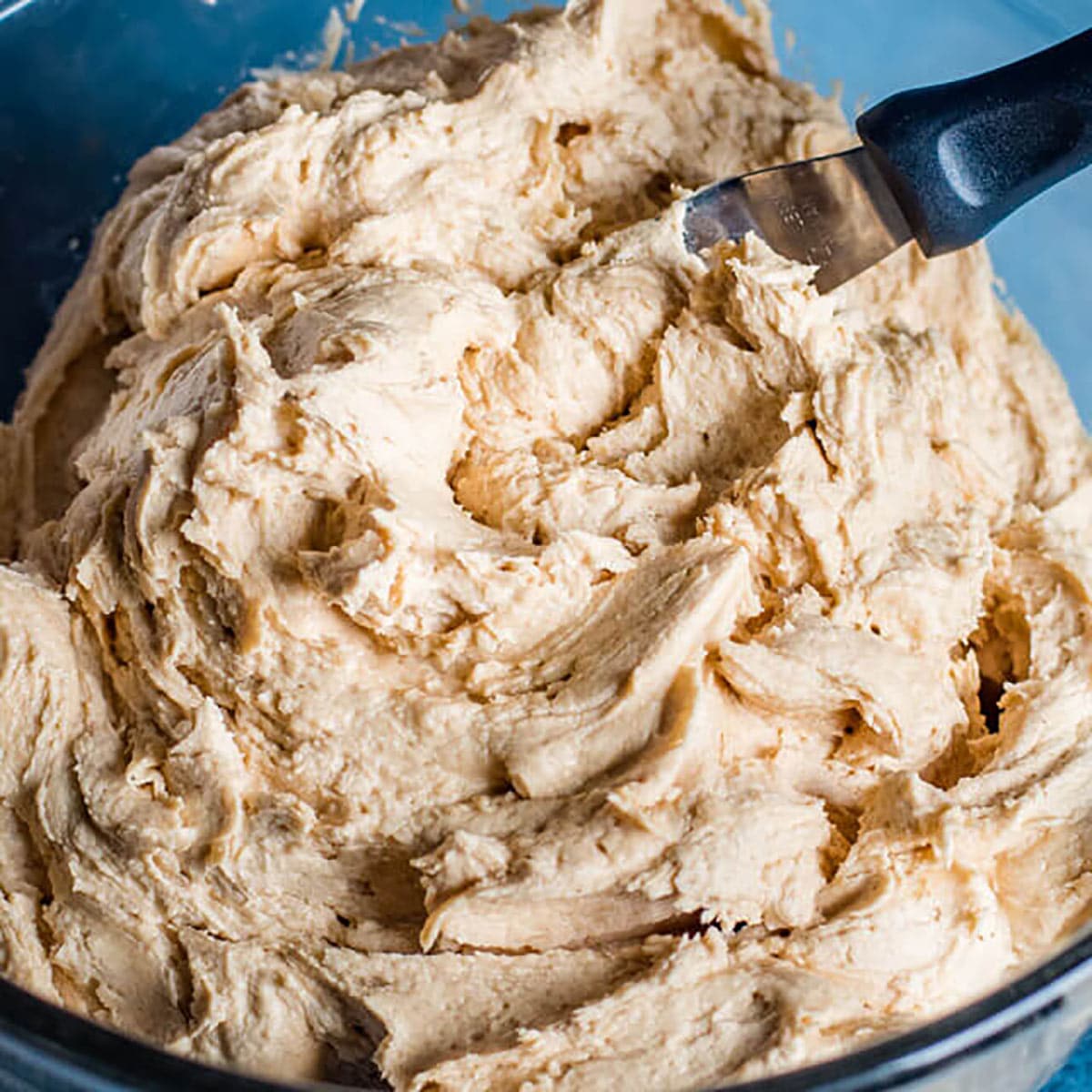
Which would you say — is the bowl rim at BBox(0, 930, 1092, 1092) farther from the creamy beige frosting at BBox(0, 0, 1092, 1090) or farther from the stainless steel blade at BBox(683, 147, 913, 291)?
the stainless steel blade at BBox(683, 147, 913, 291)

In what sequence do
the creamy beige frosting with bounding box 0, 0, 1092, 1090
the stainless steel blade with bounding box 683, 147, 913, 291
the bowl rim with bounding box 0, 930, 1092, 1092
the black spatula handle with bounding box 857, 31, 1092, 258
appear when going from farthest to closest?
the stainless steel blade with bounding box 683, 147, 913, 291
the black spatula handle with bounding box 857, 31, 1092, 258
the creamy beige frosting with bounding box 0, 0, 1092, 1090
the bowl rim with bounding box 0, 930, 1092, 1092

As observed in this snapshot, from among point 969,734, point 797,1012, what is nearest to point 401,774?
point 797,1012

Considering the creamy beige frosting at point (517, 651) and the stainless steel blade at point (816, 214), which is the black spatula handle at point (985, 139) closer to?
the stainless steel blade at point (816, 214)

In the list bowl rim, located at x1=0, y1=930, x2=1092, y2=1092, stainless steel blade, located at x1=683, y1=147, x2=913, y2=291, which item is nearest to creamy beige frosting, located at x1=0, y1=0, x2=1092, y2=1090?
stainless steel blade, located at x1=683, y1=147, x2=913, y2=291

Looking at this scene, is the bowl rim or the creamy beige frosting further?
the creamy beige frosting

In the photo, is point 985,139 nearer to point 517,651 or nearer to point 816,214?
point 816,214
